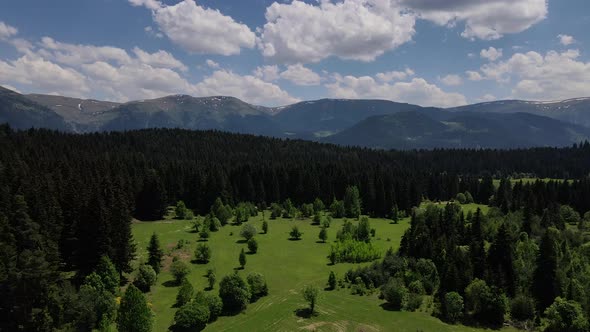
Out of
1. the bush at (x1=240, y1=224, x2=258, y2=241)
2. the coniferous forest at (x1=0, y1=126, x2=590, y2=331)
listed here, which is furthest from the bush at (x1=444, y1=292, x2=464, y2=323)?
the bush at (x1=240, y1=224, x2=258, y2=241)

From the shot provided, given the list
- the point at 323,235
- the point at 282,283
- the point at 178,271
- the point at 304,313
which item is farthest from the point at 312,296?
the point at 323,235

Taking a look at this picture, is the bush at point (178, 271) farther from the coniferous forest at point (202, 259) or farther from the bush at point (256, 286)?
the bush at point (256, 286)

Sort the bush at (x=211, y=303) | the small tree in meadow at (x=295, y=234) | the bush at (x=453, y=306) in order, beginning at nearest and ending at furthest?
the bush at (x=211, y=303) → the bush at (x=453, y=306) → the small tree in meadow at (x=295, y=234)

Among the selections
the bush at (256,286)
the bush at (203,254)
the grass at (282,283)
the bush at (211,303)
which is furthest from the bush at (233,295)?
the bush at (203,254)

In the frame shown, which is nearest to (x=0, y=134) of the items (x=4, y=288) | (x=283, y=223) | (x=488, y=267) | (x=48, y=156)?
(x=48, y=156)

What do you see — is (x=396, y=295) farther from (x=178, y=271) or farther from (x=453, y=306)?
(x=178, y=271)

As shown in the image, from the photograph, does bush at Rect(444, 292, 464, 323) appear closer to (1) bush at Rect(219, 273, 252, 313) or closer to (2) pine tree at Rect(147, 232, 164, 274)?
(1) bush at Rect(219, 273, 252, 313)

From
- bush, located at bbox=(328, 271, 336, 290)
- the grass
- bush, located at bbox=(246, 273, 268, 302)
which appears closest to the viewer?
the grass
